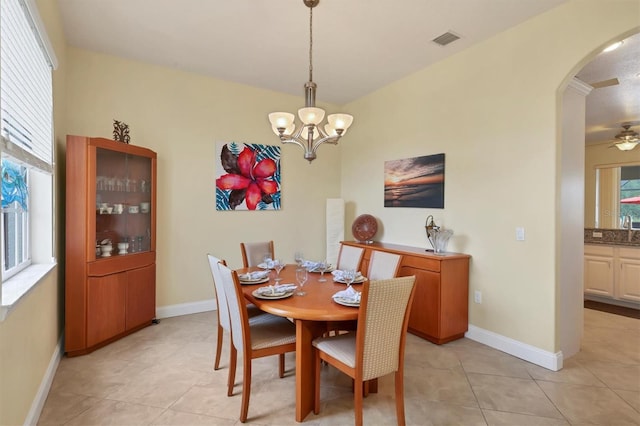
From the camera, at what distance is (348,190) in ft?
17.0

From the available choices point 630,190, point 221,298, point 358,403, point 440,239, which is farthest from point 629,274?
point 221,298

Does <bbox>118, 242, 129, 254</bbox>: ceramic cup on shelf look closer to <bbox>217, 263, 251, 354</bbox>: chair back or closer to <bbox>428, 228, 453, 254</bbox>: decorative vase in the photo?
<bbox>217, 263, 251, 354</bbox>: chair back

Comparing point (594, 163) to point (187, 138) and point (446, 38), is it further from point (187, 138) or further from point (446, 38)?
point (187, 138)

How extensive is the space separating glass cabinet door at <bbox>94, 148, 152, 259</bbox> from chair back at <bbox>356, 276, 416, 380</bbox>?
266 cm

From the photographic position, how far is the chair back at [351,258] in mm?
3172

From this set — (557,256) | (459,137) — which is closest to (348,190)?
(459,137)

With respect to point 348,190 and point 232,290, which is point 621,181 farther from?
point 232,290

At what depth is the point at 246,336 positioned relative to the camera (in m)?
2.04

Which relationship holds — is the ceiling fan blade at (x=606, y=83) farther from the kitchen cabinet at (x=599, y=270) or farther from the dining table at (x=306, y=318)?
the dining table at (x=306, y=318)

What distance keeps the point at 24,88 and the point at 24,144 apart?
331mm

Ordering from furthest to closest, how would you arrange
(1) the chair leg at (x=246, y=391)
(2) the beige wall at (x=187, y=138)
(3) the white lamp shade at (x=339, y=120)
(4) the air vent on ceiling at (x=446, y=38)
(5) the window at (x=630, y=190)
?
1. (5) the window at (x=630, y=190)
2. (2) the beige wall at (x=187, y=138)
3. (4) the air vent on ceiling at (x=446, y=38)
4. (3) the white lamp shade at (x=339, y=120)
5. (1) the chair leg at (x=246, y=391)

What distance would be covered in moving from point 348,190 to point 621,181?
508cm

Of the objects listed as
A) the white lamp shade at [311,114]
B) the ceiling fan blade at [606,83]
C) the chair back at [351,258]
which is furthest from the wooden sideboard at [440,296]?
the ceiling fan blade at [606,83]

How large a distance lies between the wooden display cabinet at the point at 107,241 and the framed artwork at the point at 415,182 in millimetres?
2859
